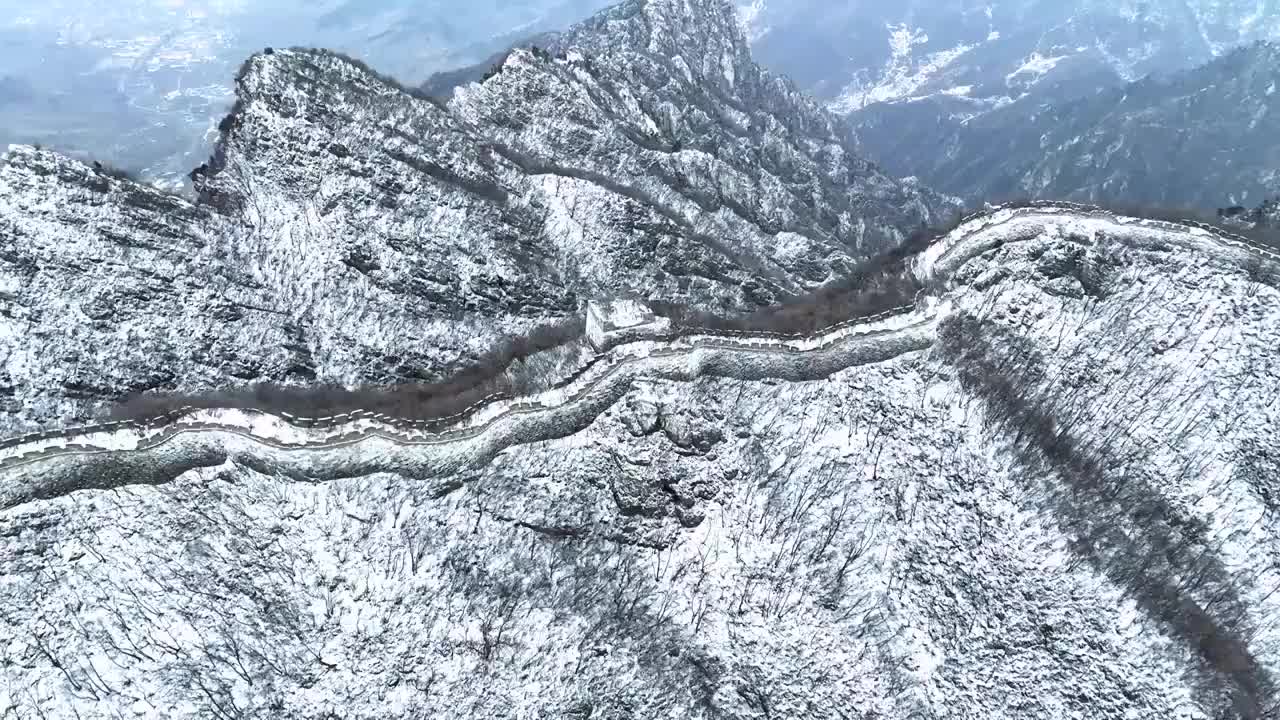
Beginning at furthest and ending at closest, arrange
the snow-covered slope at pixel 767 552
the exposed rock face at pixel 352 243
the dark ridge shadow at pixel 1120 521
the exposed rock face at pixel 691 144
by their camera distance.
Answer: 1. the exposed rock face at pixel 691 144
2. the exposed rock face at pixel 352 243
3. the dark ridge shadow at pixel 1120 521
4. the snow-covered slope at pixel 767 552

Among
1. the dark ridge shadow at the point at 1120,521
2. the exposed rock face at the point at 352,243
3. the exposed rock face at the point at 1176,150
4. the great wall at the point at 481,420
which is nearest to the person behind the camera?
the dark ridge shadow at the point at 1120,521

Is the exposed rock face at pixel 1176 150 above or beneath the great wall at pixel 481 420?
above

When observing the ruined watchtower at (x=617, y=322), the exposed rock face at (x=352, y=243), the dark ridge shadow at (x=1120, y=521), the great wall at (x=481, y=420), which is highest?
the exposed rock face at (x=352, y=243)

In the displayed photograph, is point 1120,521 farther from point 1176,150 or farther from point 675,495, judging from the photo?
point 1176,150

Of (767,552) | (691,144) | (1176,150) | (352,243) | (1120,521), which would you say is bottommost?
→ (1120,521)

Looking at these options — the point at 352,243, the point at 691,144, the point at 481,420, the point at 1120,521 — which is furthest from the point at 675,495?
the point at 691,144

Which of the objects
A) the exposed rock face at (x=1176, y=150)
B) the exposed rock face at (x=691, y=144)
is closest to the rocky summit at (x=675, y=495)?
the exposed rock face at (x=691, y=144)

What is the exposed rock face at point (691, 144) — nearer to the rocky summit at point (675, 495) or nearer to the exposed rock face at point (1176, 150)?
the rocky summit at point (675, 495)
